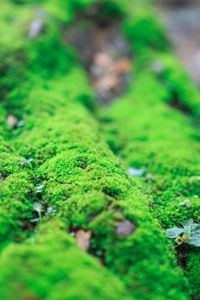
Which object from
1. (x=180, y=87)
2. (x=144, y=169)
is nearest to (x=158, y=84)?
(x=180, y=87)

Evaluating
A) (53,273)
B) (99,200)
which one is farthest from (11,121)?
(53,273)

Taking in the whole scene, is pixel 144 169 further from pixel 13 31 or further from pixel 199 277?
pixel 13 31

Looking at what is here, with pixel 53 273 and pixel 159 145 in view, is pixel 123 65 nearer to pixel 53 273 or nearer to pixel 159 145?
pixel 159 145

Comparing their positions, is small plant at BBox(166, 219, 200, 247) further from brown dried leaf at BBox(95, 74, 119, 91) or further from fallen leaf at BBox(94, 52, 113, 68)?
fallen leaf at BBox(94, 52, 113, 68)

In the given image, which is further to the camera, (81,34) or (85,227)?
(81,34)

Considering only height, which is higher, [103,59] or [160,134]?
[160,134]

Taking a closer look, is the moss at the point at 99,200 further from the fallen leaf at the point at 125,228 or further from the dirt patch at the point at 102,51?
the dirt patch at the point at 102,51
